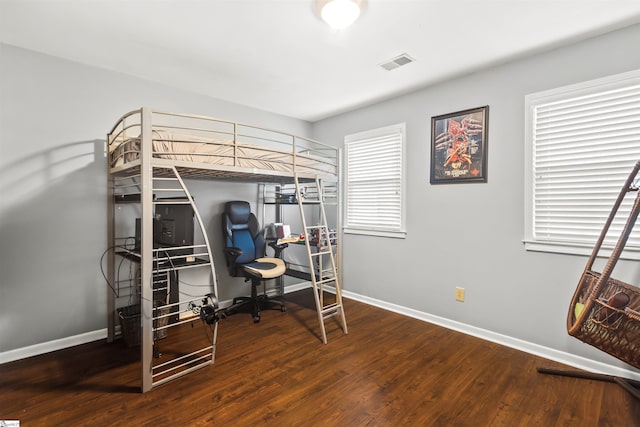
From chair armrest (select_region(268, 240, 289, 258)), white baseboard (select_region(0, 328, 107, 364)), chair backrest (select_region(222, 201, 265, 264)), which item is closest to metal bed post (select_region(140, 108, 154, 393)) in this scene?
white baseboard (select_region(0, 328, 107, 364))

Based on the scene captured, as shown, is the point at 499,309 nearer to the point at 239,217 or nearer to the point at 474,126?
the point at 474,126

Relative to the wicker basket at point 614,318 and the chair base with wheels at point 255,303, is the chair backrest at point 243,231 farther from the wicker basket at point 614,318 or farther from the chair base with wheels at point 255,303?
the wicker basket at point 614,318

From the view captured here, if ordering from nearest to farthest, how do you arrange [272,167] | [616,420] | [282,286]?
[616,420]
[272,167]
[282,286]

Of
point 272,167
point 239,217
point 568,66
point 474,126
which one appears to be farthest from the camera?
point 239,217

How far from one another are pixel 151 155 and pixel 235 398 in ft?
5.48

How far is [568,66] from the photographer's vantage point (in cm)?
235

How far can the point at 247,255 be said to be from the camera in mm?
→ 3568

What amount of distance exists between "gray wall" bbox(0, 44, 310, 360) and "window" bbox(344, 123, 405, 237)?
8.30 ft

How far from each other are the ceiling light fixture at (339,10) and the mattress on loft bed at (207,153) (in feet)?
3.43

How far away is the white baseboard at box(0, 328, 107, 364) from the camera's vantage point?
235 cm

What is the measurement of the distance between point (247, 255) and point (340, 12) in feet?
8.70

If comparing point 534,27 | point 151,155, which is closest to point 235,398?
point 151,155

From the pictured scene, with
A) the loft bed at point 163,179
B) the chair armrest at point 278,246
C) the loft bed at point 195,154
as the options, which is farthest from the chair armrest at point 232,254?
the loft bed at point 195,154

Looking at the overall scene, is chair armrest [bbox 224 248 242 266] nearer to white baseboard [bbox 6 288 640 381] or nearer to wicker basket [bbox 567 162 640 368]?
white baseboard [bbox 6 288 640 381]
